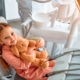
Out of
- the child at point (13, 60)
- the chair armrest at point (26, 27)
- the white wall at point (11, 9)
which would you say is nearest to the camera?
the child at point (13, 60)

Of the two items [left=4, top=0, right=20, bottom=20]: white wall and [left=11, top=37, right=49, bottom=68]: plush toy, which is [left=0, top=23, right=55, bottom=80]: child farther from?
[left=4, top=0, right=20, bottom=20]: white wall

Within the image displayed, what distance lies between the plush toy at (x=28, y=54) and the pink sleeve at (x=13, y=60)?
2 centimetres

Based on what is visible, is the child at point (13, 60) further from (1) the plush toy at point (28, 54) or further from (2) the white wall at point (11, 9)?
(2) the white wall at point (11, 9)

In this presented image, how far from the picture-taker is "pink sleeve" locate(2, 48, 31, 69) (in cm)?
82

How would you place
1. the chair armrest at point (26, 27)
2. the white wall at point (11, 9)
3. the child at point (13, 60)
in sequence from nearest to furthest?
the child at point (13, 60), the chair armrest at point (26, 27), the white wall at point (11, 9)

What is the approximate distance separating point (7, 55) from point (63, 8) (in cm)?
35

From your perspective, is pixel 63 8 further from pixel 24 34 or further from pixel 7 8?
pixel 7 8

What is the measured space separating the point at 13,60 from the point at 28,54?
74 millimetres

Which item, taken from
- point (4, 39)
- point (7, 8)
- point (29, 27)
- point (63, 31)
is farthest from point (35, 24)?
point (7, 8)

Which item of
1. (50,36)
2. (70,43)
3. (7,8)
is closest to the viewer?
(70,43)

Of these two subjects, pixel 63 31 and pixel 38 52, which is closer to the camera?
pixel 38 52

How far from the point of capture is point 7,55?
2.70ft

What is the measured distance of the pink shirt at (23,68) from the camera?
32.5 inches

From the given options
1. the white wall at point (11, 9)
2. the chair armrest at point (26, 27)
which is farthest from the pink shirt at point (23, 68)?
the white wall at point (11, 9)
